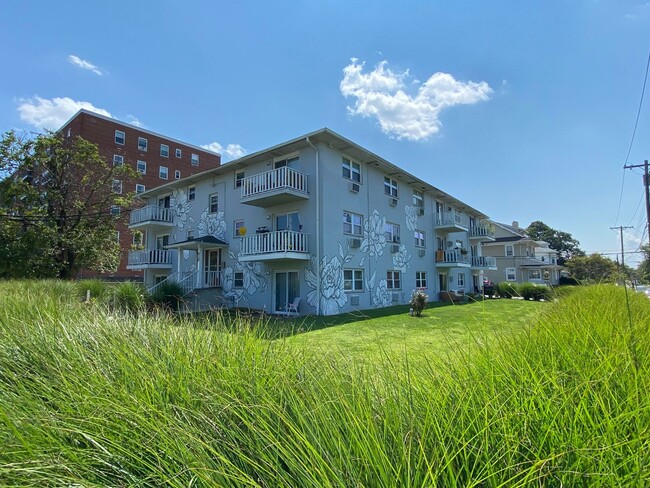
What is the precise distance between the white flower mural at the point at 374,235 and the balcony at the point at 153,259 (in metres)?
14.0

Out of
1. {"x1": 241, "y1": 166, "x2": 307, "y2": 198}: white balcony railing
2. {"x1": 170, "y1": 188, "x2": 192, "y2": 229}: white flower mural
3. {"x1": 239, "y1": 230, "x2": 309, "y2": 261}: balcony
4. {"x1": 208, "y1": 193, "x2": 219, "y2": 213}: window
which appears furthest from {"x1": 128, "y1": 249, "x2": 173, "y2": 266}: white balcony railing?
{"x1": 241, "y1": 166, "x2": 307, "y2": 198}: white balcony railing

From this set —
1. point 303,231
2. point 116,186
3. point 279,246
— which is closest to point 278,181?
point 303,231

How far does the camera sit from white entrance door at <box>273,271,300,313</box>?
16812 millimetres

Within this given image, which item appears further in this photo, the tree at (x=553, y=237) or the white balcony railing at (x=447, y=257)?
the tree at (x=553, y=237)

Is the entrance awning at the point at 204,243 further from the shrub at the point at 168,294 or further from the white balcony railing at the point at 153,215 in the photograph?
the white balcony railing at the point at 153,215

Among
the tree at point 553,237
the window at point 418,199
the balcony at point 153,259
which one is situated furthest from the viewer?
the tree at point 553,237

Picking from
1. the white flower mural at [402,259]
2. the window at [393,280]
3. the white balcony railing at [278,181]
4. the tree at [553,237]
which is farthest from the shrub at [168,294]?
the tree at [553,237]

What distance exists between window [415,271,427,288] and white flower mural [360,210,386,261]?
4761mm

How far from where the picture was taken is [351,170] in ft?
60.3

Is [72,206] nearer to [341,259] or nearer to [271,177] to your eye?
[271,177]

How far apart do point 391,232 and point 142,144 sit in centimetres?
3599

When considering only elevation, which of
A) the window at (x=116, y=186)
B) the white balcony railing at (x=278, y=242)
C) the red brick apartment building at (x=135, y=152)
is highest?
the red brick apartment building at (x=135, y=152)

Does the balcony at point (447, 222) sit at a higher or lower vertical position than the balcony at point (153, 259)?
higher

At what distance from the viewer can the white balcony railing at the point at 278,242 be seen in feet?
50.8
